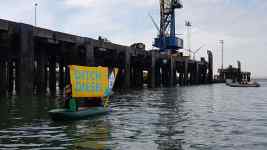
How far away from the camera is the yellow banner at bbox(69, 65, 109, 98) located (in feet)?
92.1

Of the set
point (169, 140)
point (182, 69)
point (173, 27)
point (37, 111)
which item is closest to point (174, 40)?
point (173, 27)

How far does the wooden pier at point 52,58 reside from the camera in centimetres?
4612

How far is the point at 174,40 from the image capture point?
13500 centimetres

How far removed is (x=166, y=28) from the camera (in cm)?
13850

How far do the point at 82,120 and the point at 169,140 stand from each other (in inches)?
352

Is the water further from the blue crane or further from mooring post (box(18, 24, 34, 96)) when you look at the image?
the blue crane

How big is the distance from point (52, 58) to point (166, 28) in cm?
7679

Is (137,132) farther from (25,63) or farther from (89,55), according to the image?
(89,55)

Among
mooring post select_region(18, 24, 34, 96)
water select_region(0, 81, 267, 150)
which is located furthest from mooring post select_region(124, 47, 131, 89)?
water select_region(0, 81, 267, 150)

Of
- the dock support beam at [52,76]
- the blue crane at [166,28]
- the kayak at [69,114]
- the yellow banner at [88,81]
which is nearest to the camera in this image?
the kayak at [69,114]

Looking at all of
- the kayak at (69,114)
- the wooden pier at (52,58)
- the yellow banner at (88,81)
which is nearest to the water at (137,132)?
the kayak at (69,114)

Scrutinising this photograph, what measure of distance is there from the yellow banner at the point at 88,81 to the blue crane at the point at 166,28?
103 m

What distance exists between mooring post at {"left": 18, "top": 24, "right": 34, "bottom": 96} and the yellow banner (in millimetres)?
16395

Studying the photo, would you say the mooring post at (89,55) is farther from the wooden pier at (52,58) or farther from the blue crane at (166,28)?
the blue crane at (166,28)
